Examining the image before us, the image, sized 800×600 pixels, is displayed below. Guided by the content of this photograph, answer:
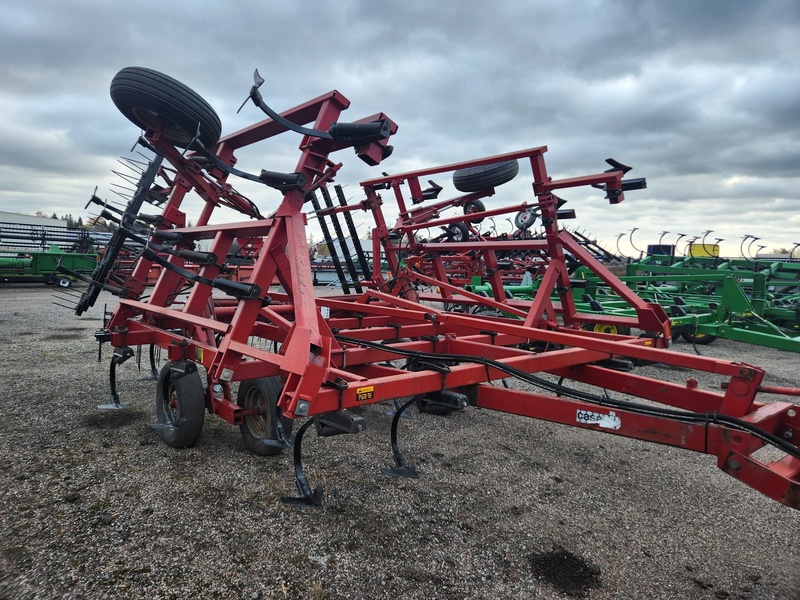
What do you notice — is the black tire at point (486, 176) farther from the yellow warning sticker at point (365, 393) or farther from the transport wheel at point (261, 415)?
the yellow warning sticker at point (365, 393)

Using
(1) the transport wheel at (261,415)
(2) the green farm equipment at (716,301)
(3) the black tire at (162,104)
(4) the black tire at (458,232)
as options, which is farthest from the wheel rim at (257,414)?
(4) the black tire at (458,232)

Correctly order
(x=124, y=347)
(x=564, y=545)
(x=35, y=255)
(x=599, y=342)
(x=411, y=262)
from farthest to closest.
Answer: (x=35, y=255) → (x=411, y=262) → (x=124, y=347) → (x=599, y=342) → (x=564, y=545)

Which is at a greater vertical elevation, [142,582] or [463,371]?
[463,371]

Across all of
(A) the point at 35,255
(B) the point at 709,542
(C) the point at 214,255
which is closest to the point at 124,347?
(C) the point at 214,255

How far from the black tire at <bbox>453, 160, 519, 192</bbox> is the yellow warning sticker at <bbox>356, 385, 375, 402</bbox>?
4.25 metres

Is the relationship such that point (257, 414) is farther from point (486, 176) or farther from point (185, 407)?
point (486, 176)

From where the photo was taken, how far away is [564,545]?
8.04 ft

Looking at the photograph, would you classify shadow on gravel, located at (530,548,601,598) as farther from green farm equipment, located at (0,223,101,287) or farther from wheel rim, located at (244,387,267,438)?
green farm equipment, located at (0,223,101,287)

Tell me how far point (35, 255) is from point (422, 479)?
17.0 metres

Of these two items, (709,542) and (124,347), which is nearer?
(709,542)

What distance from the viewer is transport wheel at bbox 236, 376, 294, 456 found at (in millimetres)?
3182

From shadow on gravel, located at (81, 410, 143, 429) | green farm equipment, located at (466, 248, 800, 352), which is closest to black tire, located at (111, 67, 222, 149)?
shadow on gravel, located at (81, 410, 143, 429)

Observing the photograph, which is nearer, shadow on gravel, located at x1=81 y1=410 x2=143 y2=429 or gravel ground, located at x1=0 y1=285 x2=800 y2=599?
gravel ground, located at x1=0 y1=285 x2=800 y2=599

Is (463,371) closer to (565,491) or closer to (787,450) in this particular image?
(565,491)
